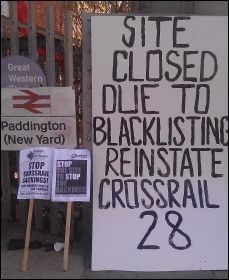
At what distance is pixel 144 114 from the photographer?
13.1 feet

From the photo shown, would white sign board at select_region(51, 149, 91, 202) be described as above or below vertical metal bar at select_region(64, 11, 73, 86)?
below

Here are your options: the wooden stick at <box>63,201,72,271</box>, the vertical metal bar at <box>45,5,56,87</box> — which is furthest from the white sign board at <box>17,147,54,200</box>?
the vertical metal bar at <box>45,5,56,87</box>

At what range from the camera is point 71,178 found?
3988mm

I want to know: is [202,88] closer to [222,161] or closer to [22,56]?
[222,161]

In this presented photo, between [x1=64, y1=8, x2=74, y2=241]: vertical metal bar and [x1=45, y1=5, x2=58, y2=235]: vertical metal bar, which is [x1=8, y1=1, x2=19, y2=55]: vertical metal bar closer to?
[x1=45, y1=5, x2=58, y2=235]: vertical metal bar

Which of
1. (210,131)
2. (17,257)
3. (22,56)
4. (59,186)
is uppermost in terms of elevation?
(22,56)

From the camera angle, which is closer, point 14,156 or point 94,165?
point 94,165

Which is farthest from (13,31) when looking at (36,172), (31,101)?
(36,172)

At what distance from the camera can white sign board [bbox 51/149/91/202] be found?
3.97m

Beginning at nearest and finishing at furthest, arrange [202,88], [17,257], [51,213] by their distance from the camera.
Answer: [202,88] → [17,257] → [51,213]

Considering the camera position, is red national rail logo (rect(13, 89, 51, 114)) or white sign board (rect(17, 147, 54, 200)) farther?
red national rail logo (rect(13, 89, 51, 114))

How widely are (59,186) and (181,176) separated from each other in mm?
1024

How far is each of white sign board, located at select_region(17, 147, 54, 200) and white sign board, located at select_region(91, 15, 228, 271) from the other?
0.40 meters

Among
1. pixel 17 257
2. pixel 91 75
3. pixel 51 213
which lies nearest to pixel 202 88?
pixel 91 75
